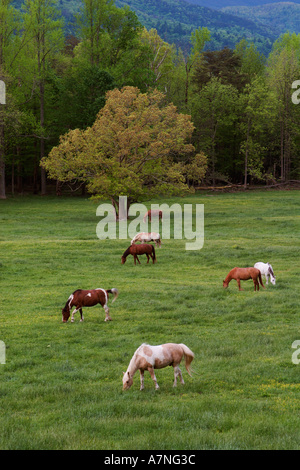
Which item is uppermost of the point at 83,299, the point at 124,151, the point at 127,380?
the point at 124,151

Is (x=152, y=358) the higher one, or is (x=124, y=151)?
(x=124, y=151)

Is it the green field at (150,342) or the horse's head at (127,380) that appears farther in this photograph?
the horse's head at (127,380)

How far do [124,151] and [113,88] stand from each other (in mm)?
25391

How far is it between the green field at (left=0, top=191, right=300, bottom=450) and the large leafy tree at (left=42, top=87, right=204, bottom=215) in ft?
41.7

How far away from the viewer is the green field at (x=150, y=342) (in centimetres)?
840

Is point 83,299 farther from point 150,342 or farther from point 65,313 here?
point 150,342

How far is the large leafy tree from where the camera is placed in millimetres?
43156

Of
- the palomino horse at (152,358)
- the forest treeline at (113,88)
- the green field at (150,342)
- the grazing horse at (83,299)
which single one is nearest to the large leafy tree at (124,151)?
the green field at (150,342)

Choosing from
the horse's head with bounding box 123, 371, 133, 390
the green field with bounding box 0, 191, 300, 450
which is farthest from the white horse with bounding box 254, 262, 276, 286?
the horse's head with bounding box 123, 371, 133, 390

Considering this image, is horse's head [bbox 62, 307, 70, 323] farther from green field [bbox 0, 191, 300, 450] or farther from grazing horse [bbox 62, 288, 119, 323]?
green field [bbox 0, 191, 300, 450]

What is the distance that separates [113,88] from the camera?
65562 mm

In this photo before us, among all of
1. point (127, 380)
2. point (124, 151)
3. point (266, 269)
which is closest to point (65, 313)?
point (127, 380)

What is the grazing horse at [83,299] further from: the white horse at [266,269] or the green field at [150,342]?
the white horse at [266,269]

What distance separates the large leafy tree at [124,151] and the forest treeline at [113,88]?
16810mm
